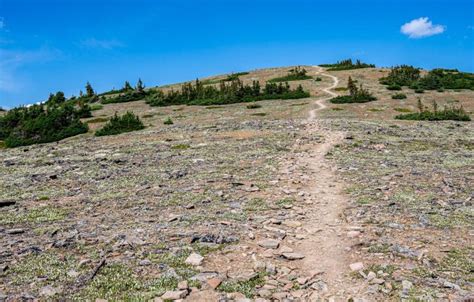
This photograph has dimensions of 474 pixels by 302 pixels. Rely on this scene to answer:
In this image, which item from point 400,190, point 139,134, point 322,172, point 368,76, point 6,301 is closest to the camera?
point 6,301

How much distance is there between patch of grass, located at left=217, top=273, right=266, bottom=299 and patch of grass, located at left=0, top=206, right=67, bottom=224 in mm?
7195

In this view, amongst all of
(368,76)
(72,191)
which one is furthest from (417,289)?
(368,76)

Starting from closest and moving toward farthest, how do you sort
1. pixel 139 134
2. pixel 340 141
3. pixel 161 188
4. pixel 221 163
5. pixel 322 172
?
pixel 161 188 → pixel 322 172 → pixel 221 163 → pixel 340 141 → pixel 139 134

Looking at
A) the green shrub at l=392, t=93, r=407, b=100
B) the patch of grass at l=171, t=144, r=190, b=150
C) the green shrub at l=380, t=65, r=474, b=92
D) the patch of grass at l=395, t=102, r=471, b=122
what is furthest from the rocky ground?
the green shrub at l=380, t=65, r=474, b=92

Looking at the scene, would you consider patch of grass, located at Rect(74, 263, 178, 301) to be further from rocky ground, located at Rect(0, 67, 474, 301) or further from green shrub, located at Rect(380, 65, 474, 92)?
green shrub, located at Rect(380, 65, 474, 92)

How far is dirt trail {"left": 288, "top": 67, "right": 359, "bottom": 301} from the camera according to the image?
8727 mm

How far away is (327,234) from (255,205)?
328 centimetres

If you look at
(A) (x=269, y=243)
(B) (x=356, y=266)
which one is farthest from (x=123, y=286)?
(B) (x=356, y=266)

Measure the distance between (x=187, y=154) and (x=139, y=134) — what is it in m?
10.9

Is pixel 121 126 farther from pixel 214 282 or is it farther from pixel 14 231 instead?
pixel 214 282

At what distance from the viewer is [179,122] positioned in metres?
38.9

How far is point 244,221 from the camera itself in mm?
12344

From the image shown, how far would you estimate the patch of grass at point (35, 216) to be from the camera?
43.3 feet

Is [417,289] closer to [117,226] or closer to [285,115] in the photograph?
[117,226]
